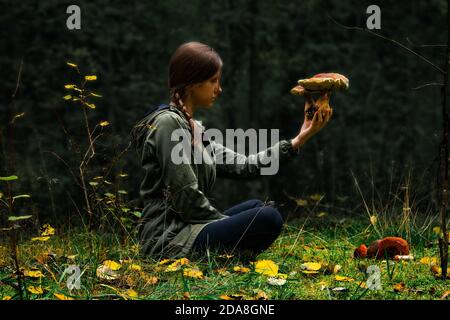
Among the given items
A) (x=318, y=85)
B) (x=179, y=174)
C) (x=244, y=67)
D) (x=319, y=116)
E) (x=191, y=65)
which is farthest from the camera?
(x=244, y=67)

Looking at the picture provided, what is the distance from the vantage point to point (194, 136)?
3.49 meters

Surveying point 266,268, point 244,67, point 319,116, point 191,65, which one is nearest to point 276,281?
point 266,268

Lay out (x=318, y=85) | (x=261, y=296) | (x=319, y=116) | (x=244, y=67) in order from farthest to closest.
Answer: (x=244, y=67), (x=319, y=116), (x=318, y=85), (x=261, y=296)

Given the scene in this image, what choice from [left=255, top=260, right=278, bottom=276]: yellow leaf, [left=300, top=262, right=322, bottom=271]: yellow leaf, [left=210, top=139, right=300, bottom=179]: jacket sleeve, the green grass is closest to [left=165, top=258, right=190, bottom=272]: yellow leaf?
the green grass

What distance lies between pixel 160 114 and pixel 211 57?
0.43 m

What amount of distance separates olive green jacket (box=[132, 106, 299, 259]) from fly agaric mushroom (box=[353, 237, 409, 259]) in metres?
0.85

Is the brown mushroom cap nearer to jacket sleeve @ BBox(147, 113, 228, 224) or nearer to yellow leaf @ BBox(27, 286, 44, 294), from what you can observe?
jacket sleeve @ BBox(147, 113, 228, 224)

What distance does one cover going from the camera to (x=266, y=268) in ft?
10.2

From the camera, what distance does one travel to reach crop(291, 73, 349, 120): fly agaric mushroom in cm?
344

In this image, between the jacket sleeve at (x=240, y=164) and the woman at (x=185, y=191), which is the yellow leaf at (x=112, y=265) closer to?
the woman at (x=185, y=191)

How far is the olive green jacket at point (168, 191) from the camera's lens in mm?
3248

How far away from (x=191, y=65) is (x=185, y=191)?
2.31ft

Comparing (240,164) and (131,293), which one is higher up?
(240,164)

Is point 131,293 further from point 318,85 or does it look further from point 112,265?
point 318,85
